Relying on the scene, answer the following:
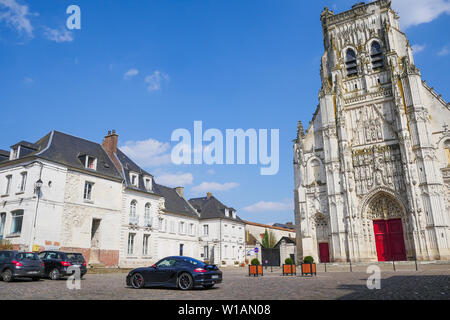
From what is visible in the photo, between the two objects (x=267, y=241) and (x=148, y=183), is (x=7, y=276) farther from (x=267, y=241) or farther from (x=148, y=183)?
(x=267, y=241)

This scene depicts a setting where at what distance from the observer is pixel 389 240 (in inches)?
1106

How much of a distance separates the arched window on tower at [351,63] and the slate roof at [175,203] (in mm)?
23320

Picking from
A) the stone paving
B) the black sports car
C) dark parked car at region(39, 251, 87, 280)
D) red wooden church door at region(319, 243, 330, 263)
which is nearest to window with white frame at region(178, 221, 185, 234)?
red wooden church door at region(319, 243, 330, 263)

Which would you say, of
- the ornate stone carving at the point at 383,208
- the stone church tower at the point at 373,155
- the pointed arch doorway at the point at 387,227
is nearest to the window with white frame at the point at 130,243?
the stone church tower at the point at 373,155

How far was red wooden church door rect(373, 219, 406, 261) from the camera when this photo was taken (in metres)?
27.6

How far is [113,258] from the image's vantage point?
26.5 m

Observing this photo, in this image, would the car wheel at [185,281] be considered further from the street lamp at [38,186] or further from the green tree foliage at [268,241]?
the green tree foliage at [268,241]

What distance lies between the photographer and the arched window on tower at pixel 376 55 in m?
32.1

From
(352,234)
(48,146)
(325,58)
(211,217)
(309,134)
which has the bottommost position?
(352,234)

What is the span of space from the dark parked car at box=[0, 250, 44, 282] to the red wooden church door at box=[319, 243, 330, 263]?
76.7ft

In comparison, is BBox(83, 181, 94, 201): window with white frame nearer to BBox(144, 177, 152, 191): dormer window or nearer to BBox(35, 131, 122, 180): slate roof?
BBox(35, 131, 122, 180): slate roof
